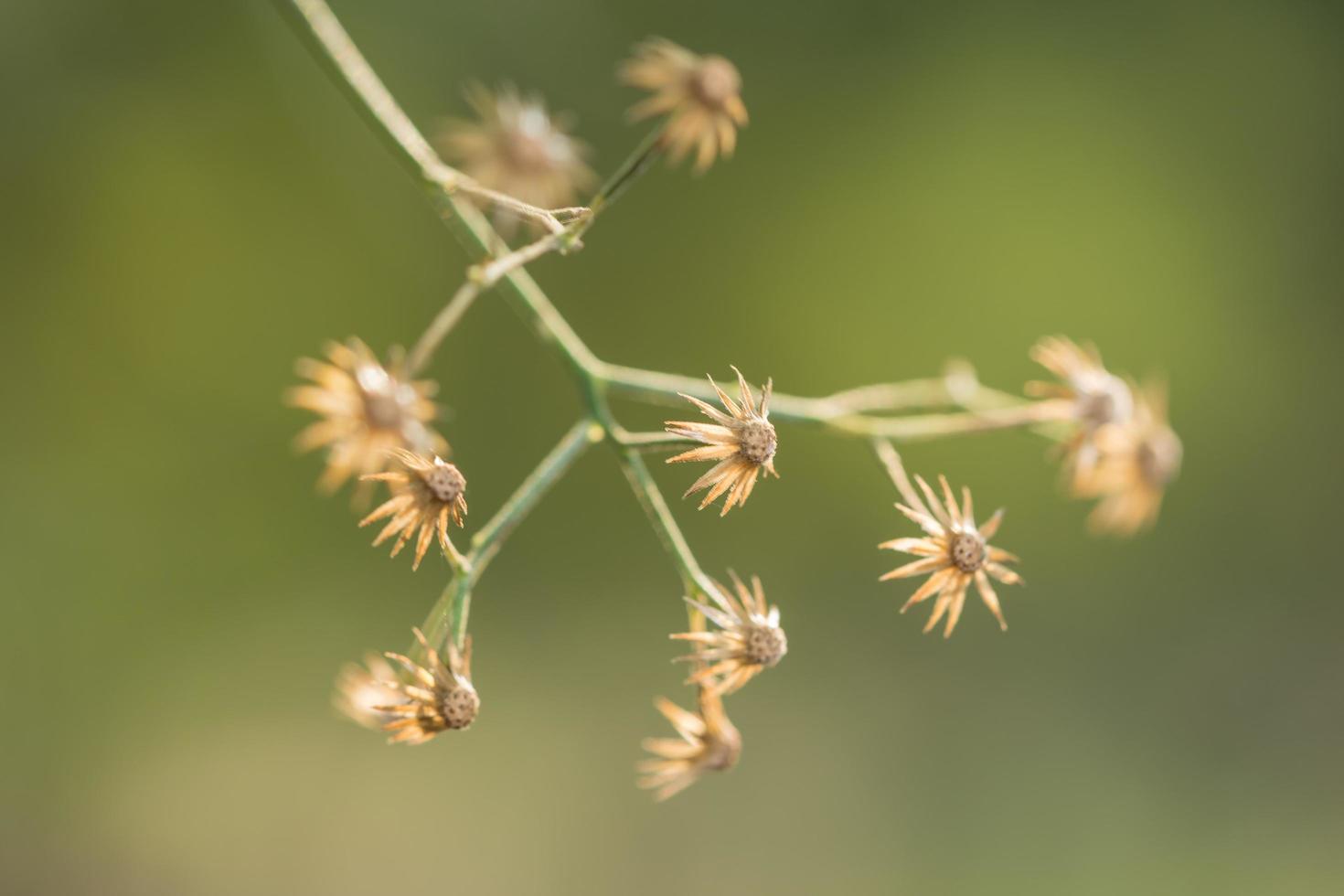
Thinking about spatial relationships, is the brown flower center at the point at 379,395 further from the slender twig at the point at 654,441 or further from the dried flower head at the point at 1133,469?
the dried flower head at the point at 1133,469

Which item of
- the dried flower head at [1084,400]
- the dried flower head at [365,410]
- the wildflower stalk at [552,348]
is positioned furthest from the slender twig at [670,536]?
the dried flower head at [1084,400]

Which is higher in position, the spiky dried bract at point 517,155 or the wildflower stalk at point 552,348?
the spiky dried bract at point 517,155

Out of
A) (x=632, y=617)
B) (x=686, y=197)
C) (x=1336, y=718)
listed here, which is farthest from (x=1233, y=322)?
(x=632, y=617)

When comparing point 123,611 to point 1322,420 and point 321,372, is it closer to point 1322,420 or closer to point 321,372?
point 321,372

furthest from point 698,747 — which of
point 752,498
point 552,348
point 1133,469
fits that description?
point 752,498

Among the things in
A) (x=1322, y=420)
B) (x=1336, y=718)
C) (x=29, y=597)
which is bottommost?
(x=29, y=597)

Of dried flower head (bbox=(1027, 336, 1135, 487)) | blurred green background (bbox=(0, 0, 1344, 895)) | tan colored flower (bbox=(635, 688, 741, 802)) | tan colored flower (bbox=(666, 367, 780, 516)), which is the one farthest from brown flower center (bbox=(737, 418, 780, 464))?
blurred green background (bbox=(0, 0, 1344, 895))

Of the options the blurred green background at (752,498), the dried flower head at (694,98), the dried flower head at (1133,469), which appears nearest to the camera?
the dried flower head at (694,98)
